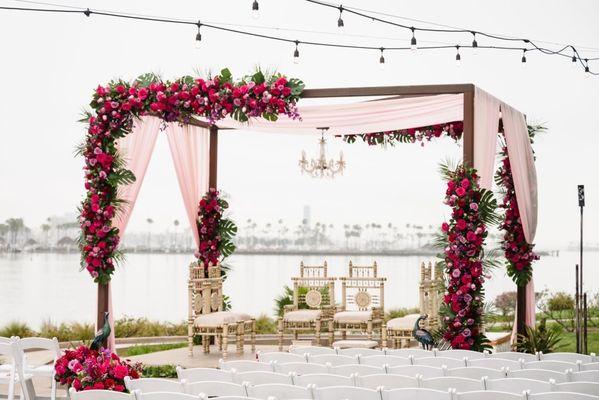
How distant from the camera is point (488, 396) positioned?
4.01 meters

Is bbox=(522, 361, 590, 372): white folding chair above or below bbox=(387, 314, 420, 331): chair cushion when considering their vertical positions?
above

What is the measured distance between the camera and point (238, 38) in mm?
17812

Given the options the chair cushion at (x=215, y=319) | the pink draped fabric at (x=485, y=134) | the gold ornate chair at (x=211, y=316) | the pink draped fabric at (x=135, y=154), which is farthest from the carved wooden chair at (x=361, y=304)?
the pink draped fabric at (x=135, y=154)

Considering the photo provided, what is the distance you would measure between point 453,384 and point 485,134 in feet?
13.1

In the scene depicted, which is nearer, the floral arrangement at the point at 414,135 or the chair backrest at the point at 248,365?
the chair backrest at the point at 248,365

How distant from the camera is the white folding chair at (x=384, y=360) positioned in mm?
5829

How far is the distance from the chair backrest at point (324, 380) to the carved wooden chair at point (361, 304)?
5386mm

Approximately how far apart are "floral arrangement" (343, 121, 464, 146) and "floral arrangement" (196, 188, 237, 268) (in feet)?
6.07

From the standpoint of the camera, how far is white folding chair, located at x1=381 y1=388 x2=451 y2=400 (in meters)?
4.08

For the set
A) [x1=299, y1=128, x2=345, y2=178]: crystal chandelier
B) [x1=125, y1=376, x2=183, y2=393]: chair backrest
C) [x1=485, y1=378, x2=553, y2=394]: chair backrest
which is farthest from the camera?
[x1=299, y1=128, x2=345, y2=178]: crystal chandelier

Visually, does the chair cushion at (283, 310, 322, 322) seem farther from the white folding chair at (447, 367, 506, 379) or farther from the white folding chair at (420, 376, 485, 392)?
the white folding chair at (420, 376, 485, 392)

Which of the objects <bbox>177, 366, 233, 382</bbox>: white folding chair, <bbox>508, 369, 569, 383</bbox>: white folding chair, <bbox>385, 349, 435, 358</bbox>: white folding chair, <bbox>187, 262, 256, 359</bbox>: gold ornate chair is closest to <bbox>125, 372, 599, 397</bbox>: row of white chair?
<bbox>177, 366, 233, 382</bbox>: white folding chair

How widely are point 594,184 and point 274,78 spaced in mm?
8907

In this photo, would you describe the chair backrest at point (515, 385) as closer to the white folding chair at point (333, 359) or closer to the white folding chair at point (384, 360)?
the white folding chair at point (384, 360)
